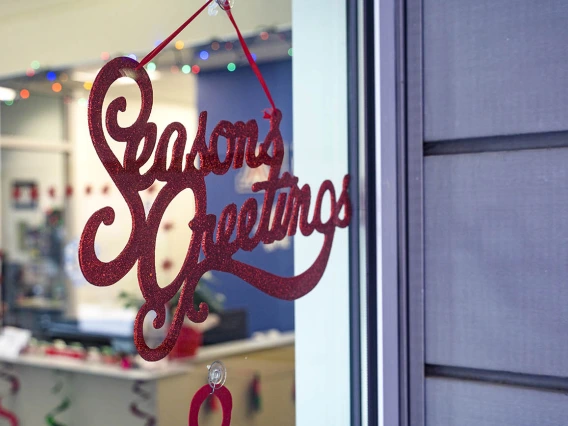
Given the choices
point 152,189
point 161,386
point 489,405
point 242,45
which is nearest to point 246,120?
point 242,45

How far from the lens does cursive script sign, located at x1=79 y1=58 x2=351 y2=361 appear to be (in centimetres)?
106

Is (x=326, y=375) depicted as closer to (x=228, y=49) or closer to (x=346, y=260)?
(x=346, y=260)

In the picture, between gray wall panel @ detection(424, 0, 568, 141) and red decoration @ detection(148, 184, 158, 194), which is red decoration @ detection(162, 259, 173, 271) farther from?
gray wall panel @ detection(424, 0, 568, 141)

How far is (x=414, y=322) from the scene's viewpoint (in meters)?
1.47

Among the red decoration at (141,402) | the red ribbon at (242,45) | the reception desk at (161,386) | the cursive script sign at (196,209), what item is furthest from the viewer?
the red decoration at (141,402)

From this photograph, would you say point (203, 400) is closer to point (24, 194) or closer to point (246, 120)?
point (246, 120)

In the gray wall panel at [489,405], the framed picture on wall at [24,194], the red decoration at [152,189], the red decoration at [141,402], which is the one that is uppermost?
the framed picture on wall at [24,194]

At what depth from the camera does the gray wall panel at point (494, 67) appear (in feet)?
4.35

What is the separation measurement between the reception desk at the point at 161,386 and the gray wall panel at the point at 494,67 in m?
0.71

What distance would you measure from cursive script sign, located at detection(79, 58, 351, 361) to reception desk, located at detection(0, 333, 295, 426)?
0.24 metres

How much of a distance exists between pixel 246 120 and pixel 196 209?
0.82ft

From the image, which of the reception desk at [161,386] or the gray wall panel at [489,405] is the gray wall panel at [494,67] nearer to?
the gray wall panel at [489,405]

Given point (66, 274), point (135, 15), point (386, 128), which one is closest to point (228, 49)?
point (135, 15)

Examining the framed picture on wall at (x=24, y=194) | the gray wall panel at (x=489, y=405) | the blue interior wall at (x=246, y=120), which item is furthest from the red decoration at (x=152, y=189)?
the framed picture on wall at (x=24, y=194)
